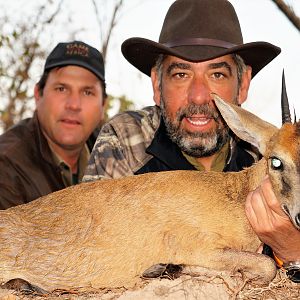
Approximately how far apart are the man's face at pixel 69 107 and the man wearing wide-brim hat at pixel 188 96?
6.54 ft

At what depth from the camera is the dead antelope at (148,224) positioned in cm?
554

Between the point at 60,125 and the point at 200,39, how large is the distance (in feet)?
10.6

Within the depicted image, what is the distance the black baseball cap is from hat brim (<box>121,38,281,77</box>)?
1902mm

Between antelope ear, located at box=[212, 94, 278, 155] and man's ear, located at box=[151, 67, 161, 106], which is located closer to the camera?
antelope ear, located at box=[212, 94, 278, 155]

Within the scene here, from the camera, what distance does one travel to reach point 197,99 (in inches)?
274

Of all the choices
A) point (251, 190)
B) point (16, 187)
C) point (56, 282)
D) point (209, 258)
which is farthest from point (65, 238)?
point (16, 187)

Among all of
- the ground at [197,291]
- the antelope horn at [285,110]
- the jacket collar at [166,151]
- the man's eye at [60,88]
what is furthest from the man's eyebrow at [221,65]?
the man's eye at [60,88]

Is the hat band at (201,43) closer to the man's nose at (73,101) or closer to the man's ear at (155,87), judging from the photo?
the man's ear at (155,87)

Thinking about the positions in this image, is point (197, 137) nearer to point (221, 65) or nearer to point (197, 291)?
point (221, 65)

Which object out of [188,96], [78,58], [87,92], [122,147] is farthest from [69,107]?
[188,96]

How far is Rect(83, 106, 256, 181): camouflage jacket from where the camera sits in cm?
721

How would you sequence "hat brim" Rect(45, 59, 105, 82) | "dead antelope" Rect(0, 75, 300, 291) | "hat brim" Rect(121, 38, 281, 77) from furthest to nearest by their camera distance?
"hat brim" Rect(45, 59, 105, 82) → "hat brim" Rect(121, 38, 281, 77) → "dead antelope" Rect(0, 75, 300, 291)

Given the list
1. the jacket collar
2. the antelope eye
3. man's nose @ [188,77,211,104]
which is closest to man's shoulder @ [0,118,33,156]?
the jacket collar

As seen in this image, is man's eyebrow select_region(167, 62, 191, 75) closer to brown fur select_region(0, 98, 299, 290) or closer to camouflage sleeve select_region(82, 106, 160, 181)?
camouflage sleeve select_region(82, 106, 160, 181)
